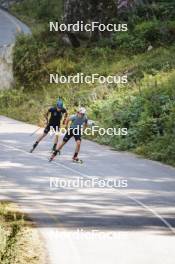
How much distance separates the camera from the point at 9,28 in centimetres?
5341

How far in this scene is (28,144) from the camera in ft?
87.0

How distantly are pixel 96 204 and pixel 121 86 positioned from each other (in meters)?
16.1

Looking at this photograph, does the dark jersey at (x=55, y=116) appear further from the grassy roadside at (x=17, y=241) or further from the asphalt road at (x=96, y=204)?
the grassy roadside at (x=17, y=241)

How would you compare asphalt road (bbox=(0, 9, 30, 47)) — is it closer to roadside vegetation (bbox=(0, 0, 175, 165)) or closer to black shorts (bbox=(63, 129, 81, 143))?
roadside vegetation (bbox=(0, 0, 175, 165))

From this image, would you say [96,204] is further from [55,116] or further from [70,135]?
[55,116]

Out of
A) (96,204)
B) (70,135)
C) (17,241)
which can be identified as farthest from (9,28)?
(17,241)

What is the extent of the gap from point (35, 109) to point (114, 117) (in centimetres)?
767

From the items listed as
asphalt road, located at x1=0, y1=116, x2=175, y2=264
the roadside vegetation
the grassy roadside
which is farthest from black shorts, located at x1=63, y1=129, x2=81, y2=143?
the grassy roadside

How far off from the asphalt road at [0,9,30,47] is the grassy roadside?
1290 inches

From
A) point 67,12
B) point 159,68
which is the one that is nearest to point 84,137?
point 159,68

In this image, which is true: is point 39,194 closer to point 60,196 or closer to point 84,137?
point 60,196

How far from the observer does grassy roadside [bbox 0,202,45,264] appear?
10984 millimetres

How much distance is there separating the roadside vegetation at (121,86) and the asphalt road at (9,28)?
516 centimetres

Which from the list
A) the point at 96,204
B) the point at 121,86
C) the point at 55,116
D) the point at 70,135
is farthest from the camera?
the point at 121,86
